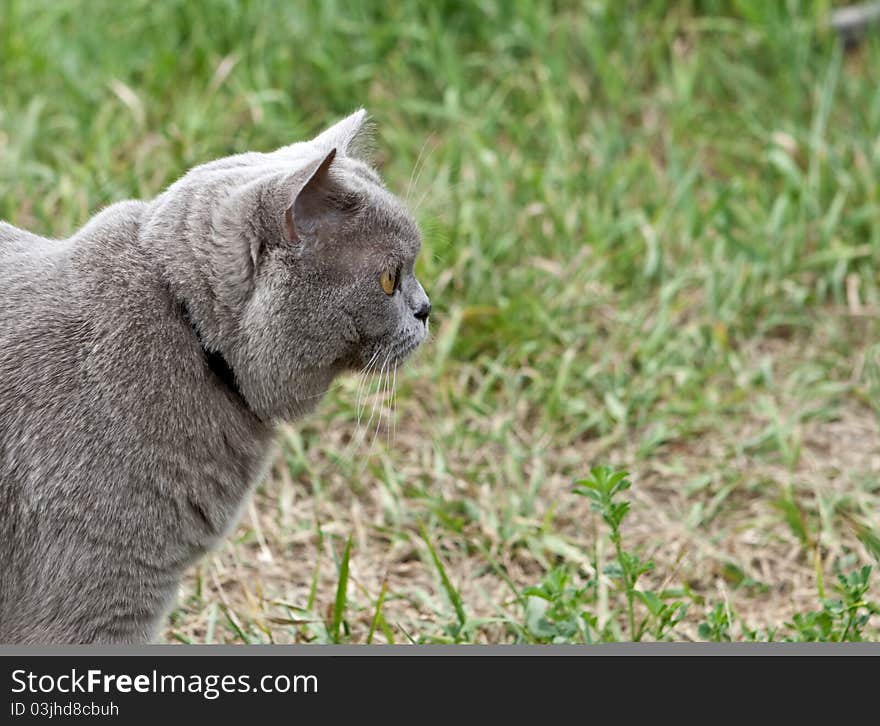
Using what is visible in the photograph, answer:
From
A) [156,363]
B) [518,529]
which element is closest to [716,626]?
[518,529]

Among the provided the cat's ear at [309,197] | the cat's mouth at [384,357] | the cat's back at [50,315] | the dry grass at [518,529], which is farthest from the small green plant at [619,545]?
the cat's back at [50,315]

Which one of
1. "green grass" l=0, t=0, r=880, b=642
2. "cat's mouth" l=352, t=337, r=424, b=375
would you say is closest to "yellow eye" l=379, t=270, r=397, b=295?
"cat's mouth" l=352, t=337, r=424, b=375

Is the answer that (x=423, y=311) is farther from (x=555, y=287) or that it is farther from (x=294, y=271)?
(x=555, y=287)

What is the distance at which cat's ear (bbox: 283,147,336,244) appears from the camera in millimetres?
2064

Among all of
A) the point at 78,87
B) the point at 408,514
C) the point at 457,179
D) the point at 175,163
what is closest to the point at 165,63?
the point at 78,87

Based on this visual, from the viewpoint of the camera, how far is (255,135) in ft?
13.2

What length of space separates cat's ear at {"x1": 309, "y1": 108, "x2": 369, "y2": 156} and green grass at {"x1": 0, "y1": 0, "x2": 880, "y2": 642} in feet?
2.77

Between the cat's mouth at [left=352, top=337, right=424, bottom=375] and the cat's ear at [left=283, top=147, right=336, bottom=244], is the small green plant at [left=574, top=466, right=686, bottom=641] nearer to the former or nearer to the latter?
the cat's mouth at [left=352, top=337, right=424, bottom=375]

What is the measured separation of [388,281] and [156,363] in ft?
1.45

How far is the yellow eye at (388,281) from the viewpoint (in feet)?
7.43

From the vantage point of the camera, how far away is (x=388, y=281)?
7.47ft

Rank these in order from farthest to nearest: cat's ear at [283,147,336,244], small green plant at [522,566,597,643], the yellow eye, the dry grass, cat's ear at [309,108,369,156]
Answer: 1. the dry grass
2. small green plant at [522,566,597,643]
3. cat's ear at [309,108,369,156]
4. the yellow eye
5. cat's ear at [283,147,336,244]

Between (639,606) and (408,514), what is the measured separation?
25.4 inches

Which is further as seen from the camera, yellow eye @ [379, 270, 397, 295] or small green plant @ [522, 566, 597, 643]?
small green plant @ [522, 566, 597, 643]
